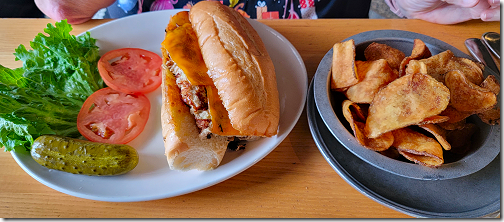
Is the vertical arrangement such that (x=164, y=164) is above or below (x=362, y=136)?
below

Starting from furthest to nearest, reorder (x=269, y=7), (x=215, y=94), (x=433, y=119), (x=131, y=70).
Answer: (x=269, y=7)
(x=131, y=70)
(x=215, y=94)
(x=433, y=119)

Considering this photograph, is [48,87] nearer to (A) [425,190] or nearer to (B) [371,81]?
(B) [371,81]

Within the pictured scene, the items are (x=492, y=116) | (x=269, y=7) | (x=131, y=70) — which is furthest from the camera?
(x=269, y=7)

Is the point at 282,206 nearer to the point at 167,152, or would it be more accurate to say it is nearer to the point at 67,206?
the point at 167,152

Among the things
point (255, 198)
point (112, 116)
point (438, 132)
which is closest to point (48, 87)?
point (112, 116)

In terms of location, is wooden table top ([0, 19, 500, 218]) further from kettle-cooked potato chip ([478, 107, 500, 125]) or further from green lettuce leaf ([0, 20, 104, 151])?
kettle-cooked potato chip ([478, 107, 500, 125])

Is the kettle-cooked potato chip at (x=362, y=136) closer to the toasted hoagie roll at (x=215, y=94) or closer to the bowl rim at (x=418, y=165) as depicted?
the bowl rim at (x=418, y=165)
